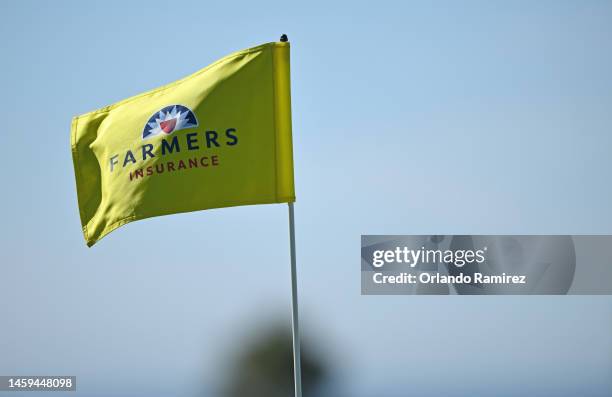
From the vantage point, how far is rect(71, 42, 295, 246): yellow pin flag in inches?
476

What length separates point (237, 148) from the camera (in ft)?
39.8

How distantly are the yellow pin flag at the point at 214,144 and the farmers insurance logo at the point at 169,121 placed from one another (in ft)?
0.04

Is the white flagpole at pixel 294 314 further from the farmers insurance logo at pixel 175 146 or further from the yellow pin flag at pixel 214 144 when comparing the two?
the farmers insurance logo at pixel 175 146

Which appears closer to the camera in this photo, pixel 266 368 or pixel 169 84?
pixel 169 84

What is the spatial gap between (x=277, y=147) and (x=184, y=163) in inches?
45.7

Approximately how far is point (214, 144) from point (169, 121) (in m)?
0.67

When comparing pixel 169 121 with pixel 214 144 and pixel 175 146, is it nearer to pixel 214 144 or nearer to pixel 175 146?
pixel 175 146

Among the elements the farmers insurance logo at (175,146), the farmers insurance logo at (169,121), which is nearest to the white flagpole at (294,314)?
the farmers insurance logo at (175,146)

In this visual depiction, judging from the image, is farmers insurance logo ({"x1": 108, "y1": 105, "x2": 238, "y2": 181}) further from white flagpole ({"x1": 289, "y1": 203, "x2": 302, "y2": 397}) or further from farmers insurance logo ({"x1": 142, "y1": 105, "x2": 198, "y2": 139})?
white flagpole ({"x1": 289, "y1": 203, "x2": 302, "y2": 397})

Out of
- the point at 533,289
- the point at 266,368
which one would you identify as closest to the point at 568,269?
the point at 533,289

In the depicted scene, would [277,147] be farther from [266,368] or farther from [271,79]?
[266,368]

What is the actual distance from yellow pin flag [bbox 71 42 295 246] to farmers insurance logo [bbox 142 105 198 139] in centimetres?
1

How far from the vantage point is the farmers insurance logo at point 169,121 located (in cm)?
1231

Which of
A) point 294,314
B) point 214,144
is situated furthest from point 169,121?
point 294,314
